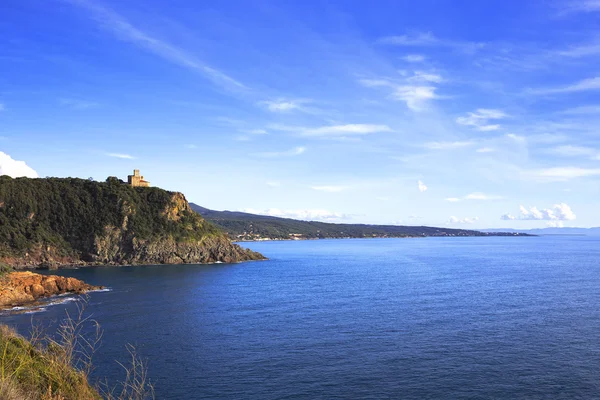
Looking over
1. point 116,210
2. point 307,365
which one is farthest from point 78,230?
point 307,365

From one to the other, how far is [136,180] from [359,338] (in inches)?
5358

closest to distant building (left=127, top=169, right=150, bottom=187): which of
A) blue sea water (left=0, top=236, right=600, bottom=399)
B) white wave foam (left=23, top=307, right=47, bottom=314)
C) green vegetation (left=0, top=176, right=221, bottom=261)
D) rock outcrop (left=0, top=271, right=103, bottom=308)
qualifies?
green vegetation (left=0, top=176, right=221, bottom=261)

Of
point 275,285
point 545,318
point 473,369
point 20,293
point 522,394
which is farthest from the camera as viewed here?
point 275,285

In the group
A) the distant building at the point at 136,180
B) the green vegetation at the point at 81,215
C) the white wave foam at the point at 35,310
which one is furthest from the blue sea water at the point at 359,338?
the distant building at the point at 136,180

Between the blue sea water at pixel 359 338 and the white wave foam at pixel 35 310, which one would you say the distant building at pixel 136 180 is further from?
the white wave foam at pixel 35 310

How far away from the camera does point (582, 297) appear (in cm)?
7138

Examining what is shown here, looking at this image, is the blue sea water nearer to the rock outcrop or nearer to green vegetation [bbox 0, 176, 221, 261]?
the rock outcrop

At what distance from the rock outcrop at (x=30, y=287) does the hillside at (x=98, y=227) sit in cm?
4376

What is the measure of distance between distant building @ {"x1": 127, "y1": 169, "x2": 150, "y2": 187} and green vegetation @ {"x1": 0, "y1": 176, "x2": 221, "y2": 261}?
598 centimetres

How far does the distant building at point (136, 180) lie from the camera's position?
164625 millimetres

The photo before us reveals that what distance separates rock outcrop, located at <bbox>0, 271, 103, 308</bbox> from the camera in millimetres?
71125

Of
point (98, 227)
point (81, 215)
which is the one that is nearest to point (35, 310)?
point (98, 227)

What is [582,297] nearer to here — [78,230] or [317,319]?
[317,319]

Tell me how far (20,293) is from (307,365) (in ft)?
187
